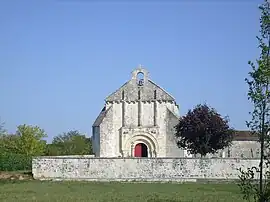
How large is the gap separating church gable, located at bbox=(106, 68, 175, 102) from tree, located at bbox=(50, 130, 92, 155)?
2029 centimetres

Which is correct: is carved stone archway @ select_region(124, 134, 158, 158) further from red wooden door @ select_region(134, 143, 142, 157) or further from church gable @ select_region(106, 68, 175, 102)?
church gable @ select_region(106, 68, 175, 102)

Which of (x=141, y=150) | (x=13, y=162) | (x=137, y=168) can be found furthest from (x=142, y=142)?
(x=137, y=168)

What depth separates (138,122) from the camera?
48594 millimetres

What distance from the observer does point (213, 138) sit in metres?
42.2

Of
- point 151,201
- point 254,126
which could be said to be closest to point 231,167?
point 151,201

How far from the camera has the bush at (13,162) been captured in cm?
4494

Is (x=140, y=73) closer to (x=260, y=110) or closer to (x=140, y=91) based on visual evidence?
(x=140, y=91)

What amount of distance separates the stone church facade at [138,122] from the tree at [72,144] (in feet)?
65.0

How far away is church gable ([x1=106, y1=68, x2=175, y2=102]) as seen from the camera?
161 feet

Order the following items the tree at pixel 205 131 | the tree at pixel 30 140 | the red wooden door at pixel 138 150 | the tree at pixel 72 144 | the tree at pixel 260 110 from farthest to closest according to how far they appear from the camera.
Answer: the tree at pixel 72 144, the tree at pixel 30 140, the red wooden door at pixel 138 150, the tree at pixel 205 131, the tree at pixel 260 110

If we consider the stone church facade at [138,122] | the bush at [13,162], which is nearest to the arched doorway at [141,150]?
the stone church facade at [138,122]

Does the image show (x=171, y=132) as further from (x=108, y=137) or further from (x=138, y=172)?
(x=138, y=172)

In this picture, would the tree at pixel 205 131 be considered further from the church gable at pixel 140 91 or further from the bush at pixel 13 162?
the bush at pixel 13 162

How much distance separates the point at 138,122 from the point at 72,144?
2687cm
